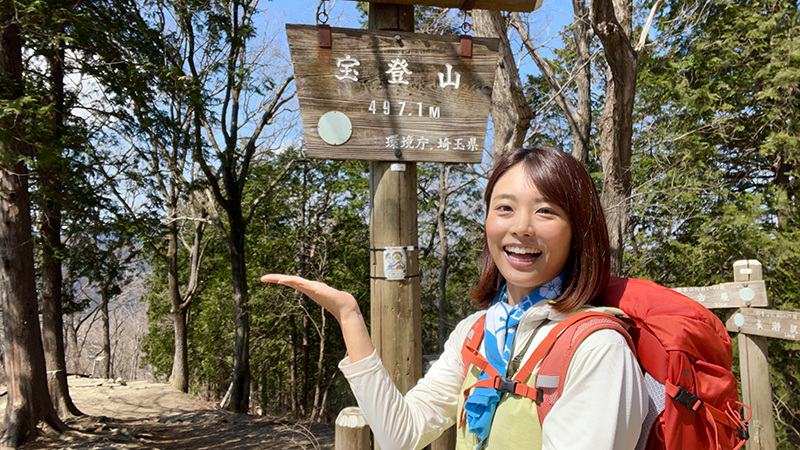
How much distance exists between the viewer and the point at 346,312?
1187mm

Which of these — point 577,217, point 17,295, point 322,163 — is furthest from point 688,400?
point 322,163

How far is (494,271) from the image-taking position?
1345 mm

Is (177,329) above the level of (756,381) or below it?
below

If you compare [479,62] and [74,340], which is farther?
[74,340]

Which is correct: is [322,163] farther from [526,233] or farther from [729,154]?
[526,233]

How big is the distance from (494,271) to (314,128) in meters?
1.06

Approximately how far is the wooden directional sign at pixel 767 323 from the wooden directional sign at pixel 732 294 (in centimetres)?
7

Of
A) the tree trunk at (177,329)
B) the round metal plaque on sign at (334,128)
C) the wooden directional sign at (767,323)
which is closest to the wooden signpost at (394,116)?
the round metal plaque on sign at (334,128)

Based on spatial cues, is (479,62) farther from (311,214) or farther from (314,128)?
(311,214)

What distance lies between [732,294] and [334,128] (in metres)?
2.97

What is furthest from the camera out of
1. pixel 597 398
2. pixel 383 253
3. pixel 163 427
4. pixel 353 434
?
pixel 163 427

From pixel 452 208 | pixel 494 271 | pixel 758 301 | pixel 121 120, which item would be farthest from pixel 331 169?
pixel 494 271

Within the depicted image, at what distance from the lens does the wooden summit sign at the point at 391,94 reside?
2.02 meters

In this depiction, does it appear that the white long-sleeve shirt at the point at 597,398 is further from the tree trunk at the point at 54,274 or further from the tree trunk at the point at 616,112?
the tree trunk at the point at 54,274
